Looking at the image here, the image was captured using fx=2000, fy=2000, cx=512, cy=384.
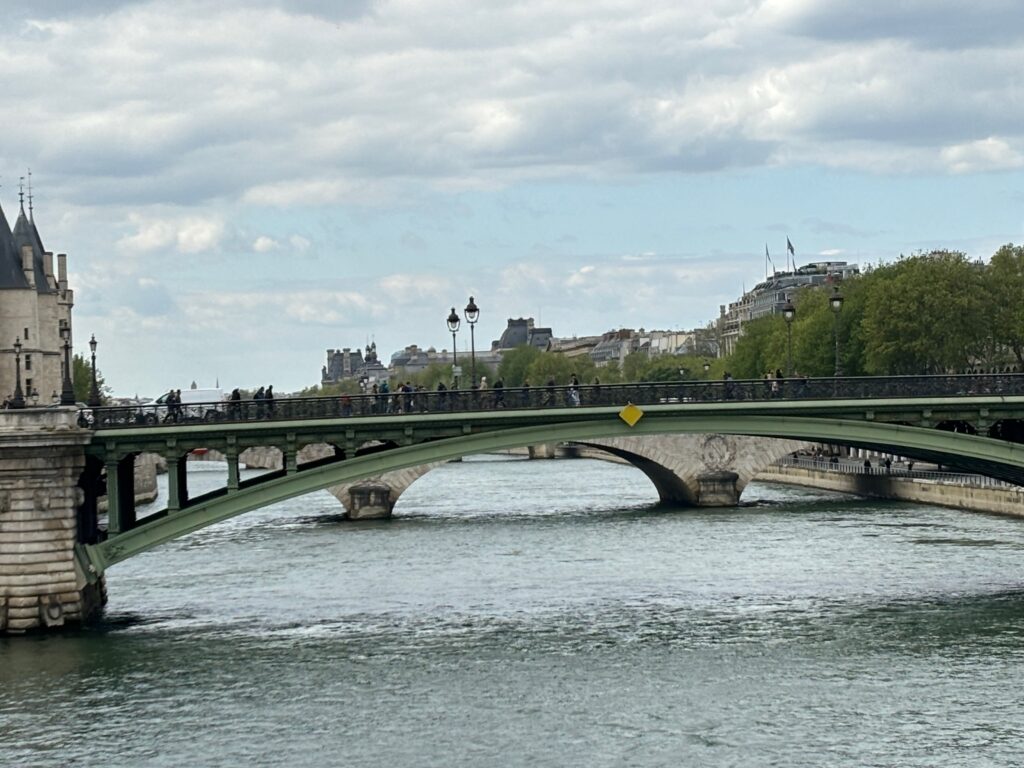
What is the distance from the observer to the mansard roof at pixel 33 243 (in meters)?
86.9

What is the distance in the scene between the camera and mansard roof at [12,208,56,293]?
86938 millimetres

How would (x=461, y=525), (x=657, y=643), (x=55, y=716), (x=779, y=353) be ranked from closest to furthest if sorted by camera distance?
(x=55, y=716) → (x=657, y=643) → (x=461, y=525) → (x=779, y=353)

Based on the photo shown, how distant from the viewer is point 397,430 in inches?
1550

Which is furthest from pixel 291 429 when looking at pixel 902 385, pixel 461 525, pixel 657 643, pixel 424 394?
pixel 461 525

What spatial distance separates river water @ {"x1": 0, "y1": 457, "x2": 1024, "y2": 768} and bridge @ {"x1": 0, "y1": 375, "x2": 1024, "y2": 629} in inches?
90.1

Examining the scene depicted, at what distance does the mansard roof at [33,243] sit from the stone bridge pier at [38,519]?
49324 mm

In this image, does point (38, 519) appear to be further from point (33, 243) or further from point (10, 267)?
point (33, 243)

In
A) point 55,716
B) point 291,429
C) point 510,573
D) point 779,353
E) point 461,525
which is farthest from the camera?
point 779,353

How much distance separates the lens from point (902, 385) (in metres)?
40.9

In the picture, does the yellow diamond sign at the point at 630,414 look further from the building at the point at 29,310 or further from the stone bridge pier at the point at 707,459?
the building at the point at 29,310

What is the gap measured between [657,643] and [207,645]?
8465mm

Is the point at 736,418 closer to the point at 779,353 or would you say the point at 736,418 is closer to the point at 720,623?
the point at 720,623

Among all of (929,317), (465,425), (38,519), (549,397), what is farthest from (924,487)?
(38,519)

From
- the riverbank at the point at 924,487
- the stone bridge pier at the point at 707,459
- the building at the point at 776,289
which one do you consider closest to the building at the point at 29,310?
the stone bridge pier at the point at 707,459
